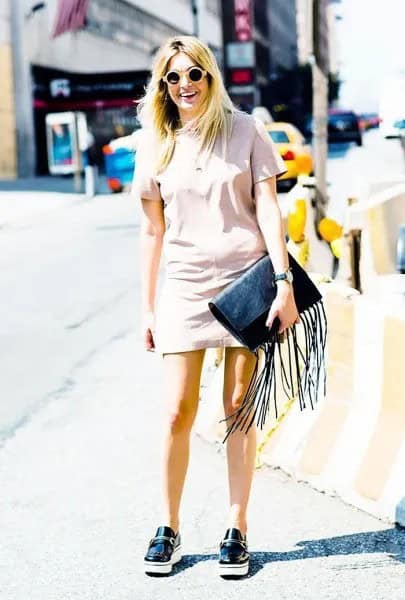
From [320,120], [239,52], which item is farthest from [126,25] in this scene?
[239,52]

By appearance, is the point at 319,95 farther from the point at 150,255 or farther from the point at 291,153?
the point at 150,255

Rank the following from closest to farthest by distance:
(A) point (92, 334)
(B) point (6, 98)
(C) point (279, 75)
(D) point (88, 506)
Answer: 1. (D) point (88, 506)
2. (A) point (92, 334)
3. (B) point (6, 98)
4. (C) point (279, 75)

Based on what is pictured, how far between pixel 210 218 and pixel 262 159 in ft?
0.88

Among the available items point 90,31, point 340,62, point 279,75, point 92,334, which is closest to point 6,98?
point 90,31

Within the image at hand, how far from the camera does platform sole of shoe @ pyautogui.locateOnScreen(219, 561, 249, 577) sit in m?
3.96

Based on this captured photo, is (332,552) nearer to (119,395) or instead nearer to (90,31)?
(119,395)

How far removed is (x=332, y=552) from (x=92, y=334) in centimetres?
531

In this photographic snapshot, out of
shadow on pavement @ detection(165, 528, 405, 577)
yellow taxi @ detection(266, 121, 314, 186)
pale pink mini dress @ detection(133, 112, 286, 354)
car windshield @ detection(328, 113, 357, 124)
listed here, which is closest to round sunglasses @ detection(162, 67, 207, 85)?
pale pink mini dress @ detection(133, 112, 286, 354)

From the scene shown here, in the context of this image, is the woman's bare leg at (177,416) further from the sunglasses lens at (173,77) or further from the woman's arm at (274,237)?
the sunglasses lens at (173,77)

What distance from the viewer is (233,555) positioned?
4.02m

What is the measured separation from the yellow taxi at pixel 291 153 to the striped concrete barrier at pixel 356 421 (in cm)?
1961

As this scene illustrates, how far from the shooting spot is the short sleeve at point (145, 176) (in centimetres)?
396

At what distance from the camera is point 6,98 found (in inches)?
1578

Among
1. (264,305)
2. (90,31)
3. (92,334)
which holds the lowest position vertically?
(92,334)
